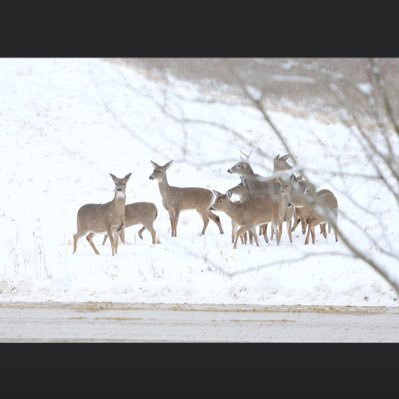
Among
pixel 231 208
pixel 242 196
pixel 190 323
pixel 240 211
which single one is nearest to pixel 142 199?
pixel 242 196

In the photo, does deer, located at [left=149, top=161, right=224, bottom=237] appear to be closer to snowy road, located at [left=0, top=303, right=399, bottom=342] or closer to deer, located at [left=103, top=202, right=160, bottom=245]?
deer, located at [left=103, top=202, right=160, bottom=245]

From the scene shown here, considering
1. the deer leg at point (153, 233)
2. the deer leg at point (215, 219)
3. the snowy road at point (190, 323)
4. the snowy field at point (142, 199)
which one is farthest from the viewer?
the deer leg at point (215, 219)

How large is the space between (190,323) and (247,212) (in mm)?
7218

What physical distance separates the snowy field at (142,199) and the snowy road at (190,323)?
1.08 metres

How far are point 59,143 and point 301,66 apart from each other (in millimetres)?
31284

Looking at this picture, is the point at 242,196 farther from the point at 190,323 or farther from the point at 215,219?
→ the point at 190,323

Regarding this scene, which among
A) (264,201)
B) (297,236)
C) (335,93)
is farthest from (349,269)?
(335,93)

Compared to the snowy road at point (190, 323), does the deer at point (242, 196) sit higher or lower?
higher

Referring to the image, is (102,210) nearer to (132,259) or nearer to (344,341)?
(132,259)

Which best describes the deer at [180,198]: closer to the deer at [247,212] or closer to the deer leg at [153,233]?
the deer leg at [153,233]

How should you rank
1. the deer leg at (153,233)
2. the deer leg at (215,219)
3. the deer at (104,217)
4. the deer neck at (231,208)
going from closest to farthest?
the deer at (104,217), the deer neck at (231,208), the deer leg at (153,233), the deer leg at (215,219)

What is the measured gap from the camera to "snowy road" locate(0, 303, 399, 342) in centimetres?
1039

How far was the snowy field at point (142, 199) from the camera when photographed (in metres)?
12.2

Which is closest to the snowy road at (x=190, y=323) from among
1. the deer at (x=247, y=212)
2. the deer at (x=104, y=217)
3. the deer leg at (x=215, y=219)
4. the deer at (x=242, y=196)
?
the deer at (x=104, y=217)
